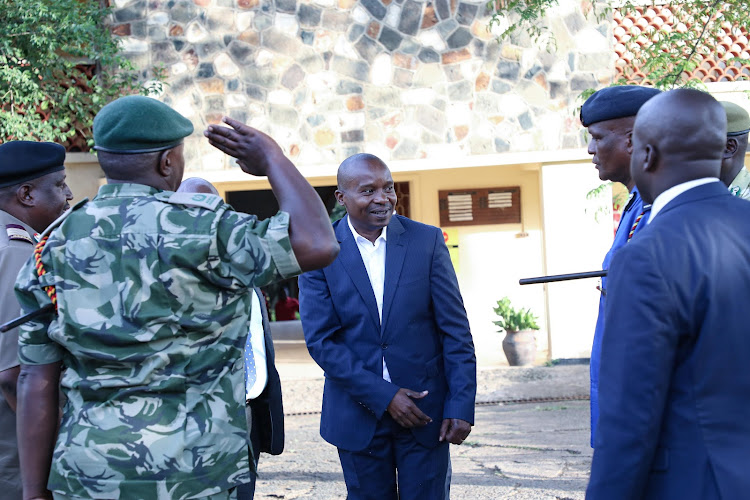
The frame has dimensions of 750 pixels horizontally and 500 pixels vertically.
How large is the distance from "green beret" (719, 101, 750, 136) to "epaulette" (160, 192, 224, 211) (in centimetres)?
202

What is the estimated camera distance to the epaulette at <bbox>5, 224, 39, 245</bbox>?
2.86 meters

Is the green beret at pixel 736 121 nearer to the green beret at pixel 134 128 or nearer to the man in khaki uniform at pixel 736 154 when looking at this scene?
the man in khaki uniform at pixel 736 154

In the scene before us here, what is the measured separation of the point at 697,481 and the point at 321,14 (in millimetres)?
9124

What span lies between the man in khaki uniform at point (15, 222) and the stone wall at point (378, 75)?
7.22 meters

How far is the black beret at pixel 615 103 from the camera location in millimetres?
3002

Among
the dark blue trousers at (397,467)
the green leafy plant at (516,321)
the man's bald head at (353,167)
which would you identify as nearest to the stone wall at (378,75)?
the green leafy plant at (516,321)

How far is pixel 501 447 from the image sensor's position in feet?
22.0

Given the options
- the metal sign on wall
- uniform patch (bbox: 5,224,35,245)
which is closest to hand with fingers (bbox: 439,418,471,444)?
uniform patch (bbox: 5,224,35,245)

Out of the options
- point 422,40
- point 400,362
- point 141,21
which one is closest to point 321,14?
point 422,40

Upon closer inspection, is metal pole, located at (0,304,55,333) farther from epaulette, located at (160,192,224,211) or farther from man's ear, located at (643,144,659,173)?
man's ear, located at (643,144,659,173)

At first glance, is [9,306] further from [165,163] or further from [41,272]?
[165,163]

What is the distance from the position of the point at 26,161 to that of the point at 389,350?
1.58 meters

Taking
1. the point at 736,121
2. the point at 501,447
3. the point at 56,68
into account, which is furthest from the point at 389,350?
the point at 56,68

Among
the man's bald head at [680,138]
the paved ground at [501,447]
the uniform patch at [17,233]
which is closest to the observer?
the man's bald head at [680,138]
